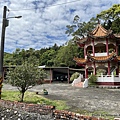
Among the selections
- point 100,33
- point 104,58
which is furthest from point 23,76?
point 100,33

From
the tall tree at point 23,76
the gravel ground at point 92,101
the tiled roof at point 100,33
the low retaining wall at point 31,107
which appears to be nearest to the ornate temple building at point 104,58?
the tiled roof at point 100,33

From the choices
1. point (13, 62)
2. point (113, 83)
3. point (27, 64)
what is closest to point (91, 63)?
point (113, 83)

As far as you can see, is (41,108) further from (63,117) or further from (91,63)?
(91,63)

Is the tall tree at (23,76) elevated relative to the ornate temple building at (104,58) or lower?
lower

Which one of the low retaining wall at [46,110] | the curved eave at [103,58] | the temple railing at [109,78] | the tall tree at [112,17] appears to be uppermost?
the tall tree at [112,17]

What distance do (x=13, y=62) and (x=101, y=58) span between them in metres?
28.4

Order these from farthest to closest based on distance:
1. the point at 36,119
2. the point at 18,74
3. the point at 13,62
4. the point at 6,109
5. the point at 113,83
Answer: the point at 13,62, the point at 113,83, the point at 18,74, the point at 6,109, the point at 36,119

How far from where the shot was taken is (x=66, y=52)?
31.6 m

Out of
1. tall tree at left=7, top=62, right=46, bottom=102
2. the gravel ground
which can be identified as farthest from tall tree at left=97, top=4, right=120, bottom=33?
tall tree at left=7, top=62, right=46, bottom=102

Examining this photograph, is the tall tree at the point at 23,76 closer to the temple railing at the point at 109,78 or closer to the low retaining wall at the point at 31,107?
the low retaining wall at the point at 31,107

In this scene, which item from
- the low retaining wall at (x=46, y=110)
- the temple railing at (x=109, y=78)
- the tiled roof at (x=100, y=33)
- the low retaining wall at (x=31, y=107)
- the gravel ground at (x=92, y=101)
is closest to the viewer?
the low retaining wall at (x=46, y=110)

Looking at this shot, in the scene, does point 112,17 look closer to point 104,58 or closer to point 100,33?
point 100,33

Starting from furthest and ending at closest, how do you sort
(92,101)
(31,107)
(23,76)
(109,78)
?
1. (109,78)
2. (92,101)
3. (23,76)
4. (31,107)

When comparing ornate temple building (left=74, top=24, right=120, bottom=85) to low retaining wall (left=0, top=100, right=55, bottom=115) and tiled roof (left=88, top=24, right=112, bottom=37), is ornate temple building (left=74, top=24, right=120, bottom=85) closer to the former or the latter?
tiled roof (left=88, top=24, right=112, bottom=37)
